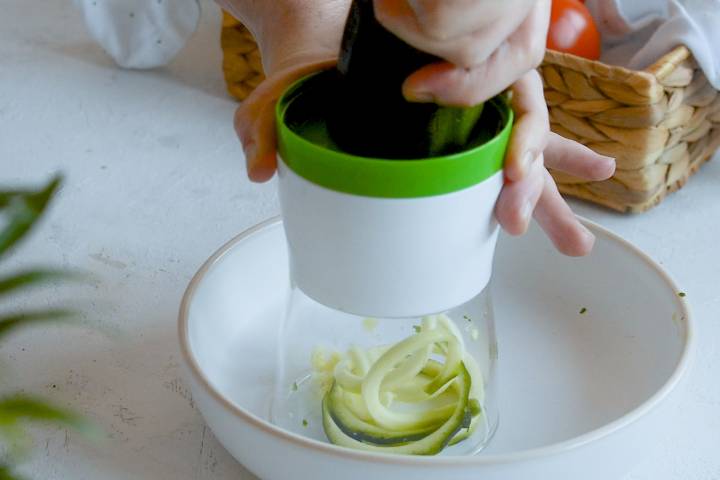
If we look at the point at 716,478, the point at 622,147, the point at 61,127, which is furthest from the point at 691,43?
the point at 61,127

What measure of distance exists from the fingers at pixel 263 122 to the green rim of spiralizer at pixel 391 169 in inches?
1.9

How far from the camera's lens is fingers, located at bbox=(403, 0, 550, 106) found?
0.37 metres

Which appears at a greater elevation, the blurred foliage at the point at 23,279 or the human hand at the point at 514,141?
the blurred foliage at the point at 23,279

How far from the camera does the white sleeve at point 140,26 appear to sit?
0.87 metres

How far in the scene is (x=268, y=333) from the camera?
22.0 inches

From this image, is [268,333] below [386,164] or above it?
below

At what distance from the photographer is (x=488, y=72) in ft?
1.25

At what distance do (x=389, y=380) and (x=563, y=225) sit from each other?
136 mm

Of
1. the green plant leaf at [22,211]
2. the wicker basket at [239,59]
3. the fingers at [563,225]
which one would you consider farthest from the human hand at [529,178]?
the wicker basket at [239,59]

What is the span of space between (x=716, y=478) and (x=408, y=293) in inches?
7.3

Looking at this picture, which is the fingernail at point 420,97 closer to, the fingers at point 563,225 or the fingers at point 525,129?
the fingers at point 525,129

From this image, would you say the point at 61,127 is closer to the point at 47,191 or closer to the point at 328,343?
the point at 328,343

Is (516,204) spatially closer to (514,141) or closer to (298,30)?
(514,141)

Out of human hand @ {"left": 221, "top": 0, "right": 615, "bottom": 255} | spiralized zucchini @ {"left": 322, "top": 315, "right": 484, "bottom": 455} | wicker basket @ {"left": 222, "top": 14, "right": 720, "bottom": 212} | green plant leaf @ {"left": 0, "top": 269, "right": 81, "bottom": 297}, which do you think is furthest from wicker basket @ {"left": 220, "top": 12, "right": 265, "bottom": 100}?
green plant leaf @ {"left": 0, "top": 269, "right": 81, "bottom": 297}
